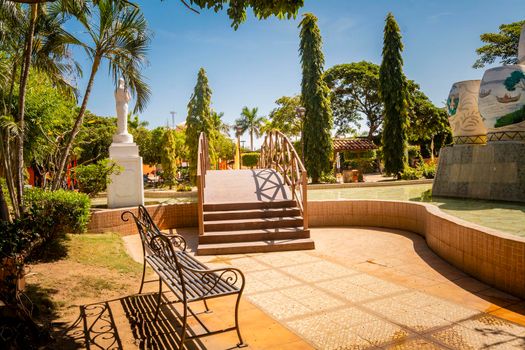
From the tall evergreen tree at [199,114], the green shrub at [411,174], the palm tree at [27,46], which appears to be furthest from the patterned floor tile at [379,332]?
the tall evergreen tree at [199,114]

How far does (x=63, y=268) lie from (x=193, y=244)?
2.76 m

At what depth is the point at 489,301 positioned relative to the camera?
4246mm

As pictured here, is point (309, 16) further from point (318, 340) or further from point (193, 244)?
point (318, 340)

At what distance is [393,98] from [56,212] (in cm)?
1994

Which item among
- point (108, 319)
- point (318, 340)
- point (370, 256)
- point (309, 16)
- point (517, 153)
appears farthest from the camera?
Answer: point (309, 16)

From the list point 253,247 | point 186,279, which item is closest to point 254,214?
point 253,247

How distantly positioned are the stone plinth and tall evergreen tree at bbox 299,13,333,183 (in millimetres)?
11311

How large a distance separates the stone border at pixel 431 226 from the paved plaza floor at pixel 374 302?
0.70ft

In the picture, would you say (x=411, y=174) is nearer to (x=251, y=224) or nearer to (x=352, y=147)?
(x=352, y=147)

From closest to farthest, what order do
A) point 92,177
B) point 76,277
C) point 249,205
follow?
point 76,277
point 249,205
point 92,177

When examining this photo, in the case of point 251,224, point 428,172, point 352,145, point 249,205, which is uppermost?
point 352,145

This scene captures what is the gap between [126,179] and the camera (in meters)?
9.82

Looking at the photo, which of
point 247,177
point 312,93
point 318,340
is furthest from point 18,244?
point 312,93

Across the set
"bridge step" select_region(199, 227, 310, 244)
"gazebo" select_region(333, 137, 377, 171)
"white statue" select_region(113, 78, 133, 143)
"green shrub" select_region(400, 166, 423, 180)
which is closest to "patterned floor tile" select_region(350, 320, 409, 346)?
"bridge step" select_region(199, 227, 310, 244)
